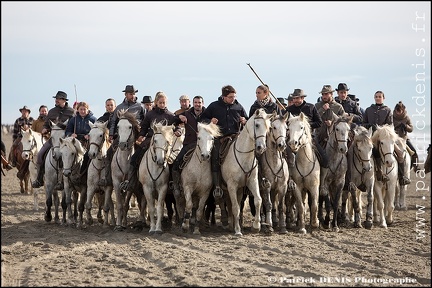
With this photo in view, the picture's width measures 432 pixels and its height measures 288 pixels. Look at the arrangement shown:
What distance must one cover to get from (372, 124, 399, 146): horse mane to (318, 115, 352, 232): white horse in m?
1.07

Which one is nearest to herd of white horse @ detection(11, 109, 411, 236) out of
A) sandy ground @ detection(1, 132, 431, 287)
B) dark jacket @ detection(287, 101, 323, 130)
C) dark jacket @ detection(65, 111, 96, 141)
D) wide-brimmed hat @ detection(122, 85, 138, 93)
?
dark jacket @ detection(65, 111, 96, 141)

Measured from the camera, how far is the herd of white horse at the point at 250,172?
42.0 ft

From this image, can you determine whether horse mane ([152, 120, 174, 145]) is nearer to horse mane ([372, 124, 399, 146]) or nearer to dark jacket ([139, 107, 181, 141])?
dark jacket ([139, 107, 181, 141])

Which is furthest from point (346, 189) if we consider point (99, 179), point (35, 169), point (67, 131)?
point (35, 169)

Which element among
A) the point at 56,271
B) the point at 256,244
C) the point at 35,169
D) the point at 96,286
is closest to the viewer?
the point at 96,286

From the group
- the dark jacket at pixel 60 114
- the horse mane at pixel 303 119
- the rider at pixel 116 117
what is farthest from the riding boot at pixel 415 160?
the dark jacket at pixel 60 114

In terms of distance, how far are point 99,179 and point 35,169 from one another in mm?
4487

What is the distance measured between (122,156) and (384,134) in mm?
5686

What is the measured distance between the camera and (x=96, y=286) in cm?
855

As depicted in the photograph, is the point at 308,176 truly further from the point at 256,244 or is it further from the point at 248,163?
the point at 256,244

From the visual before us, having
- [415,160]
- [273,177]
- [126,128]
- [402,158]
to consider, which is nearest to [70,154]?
[126,128]

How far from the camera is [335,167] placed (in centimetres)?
1417

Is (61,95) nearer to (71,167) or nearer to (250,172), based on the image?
(71,167)

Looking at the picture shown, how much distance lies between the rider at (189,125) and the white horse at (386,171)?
4004 mm
